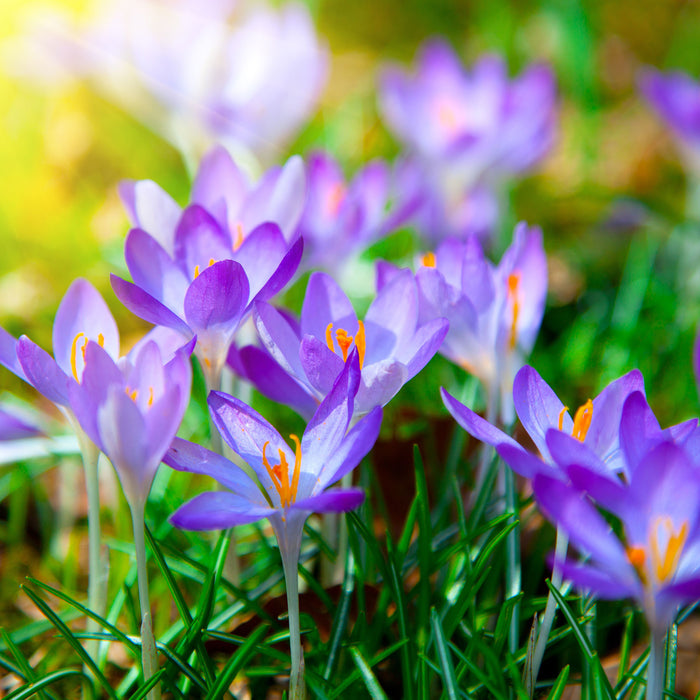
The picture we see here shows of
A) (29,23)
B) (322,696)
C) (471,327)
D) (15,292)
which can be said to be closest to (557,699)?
(322,696)

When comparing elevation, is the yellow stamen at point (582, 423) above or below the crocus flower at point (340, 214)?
below

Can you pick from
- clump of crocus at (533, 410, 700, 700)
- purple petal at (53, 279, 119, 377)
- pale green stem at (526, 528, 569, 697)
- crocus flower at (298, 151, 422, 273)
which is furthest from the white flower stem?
crocus flower at (298, 151, 422, 273)

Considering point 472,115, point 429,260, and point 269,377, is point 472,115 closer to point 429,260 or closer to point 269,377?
point 429,260

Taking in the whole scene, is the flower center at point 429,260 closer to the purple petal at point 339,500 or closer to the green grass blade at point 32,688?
the purple petal at point 339,500

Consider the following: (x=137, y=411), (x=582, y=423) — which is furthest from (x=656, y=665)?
(x=137, y=411)

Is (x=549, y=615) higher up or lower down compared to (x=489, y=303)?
lower down

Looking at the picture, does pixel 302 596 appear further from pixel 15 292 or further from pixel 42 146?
pixel 42 146

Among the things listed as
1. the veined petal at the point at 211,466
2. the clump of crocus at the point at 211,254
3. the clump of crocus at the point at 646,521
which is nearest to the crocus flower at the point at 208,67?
the clump of crocus at the point at 211,254
